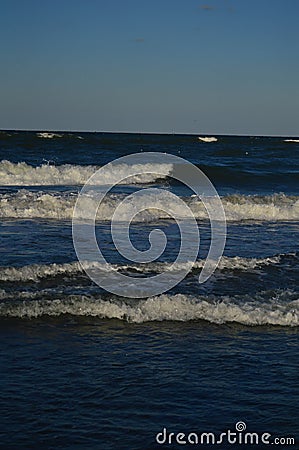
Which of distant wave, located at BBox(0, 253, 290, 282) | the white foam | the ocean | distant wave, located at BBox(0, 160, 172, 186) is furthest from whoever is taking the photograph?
distant wave, located at BBox(0, 160, 172, 186)

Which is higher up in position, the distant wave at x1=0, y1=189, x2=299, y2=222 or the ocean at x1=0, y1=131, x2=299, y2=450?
the distant wave at x1=0, y1=189, x2=299, y2=222

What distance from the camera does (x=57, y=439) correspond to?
395 cm

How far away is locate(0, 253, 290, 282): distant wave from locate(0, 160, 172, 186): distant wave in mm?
15276

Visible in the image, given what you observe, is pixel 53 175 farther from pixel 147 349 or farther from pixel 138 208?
pixel 147 349

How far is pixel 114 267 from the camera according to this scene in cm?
901

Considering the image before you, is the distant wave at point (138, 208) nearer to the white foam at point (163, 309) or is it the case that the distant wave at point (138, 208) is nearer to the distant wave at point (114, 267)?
the distant wave at point (114, 267)

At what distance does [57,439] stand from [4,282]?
13.4 ft

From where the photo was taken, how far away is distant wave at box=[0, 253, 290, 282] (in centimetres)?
809

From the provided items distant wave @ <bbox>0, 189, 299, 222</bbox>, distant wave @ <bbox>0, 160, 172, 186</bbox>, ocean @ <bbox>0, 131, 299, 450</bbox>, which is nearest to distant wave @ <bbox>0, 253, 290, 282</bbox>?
ocean @ <bbox>0, 131, 299, 450</bbox>

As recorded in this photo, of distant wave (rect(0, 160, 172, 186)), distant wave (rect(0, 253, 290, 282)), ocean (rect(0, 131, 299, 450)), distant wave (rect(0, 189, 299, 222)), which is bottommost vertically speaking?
ocean (rect(0, 131, 299, 450))

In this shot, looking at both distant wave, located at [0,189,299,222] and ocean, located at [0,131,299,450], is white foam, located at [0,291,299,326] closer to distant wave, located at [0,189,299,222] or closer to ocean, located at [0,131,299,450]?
ocean, located at [0,131,299,450]

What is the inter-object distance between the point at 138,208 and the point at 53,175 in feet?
33.8

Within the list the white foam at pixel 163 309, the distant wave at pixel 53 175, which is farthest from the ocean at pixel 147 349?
the distant wave at pixel 53 175

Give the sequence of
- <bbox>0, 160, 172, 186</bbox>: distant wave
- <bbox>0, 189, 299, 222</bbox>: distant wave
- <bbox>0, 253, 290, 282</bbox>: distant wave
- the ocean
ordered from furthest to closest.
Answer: <bbox>0, 160, 172, 186</bbox>: distant wave, <bbox>0, 189, 299, 222</bbox>: distant wave, <bbox>0, 253, 290, 282</bbox>: distant wave, the ocean
